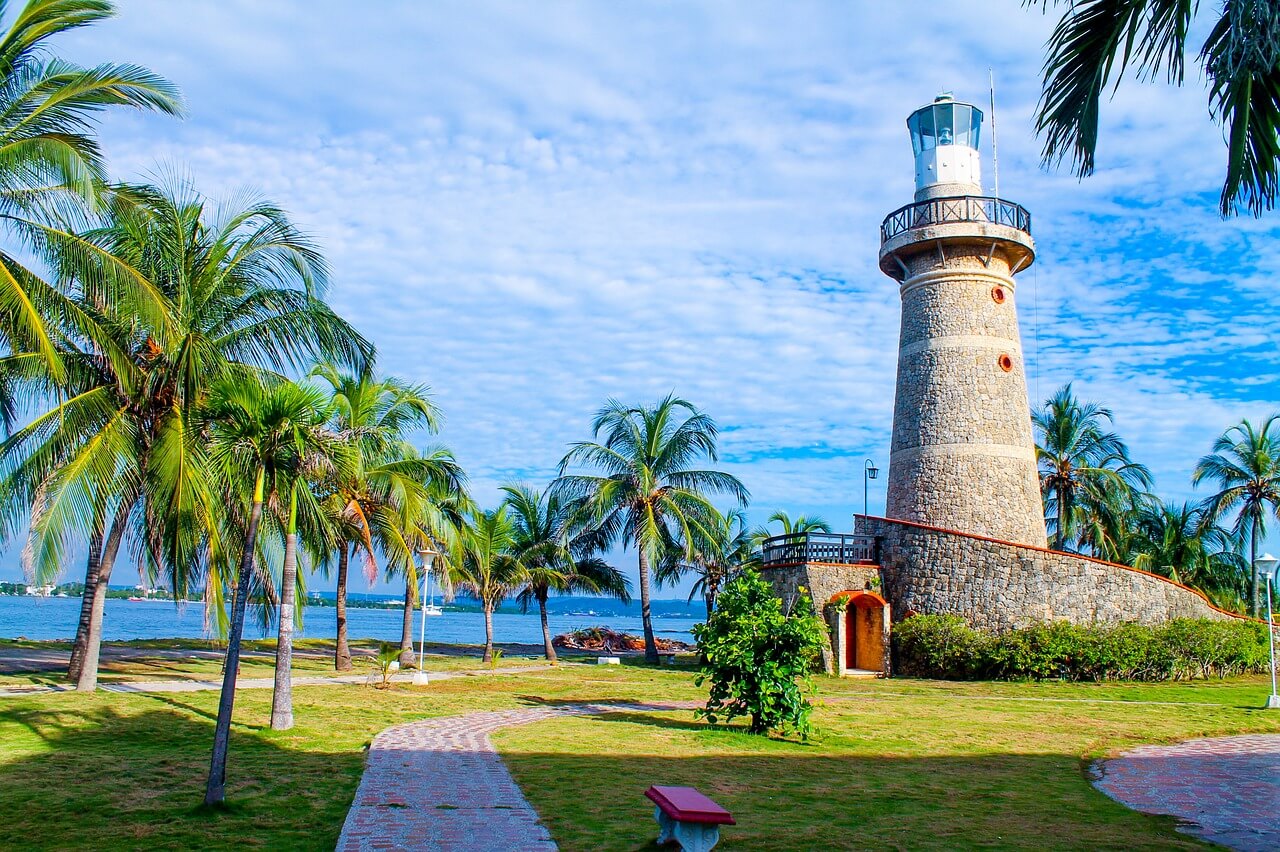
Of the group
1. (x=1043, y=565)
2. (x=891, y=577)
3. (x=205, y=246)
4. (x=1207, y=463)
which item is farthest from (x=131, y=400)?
(x=1207, y=463)

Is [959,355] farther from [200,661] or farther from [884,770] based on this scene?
[200,661]

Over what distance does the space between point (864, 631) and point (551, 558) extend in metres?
11.1

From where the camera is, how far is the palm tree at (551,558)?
3036 cm

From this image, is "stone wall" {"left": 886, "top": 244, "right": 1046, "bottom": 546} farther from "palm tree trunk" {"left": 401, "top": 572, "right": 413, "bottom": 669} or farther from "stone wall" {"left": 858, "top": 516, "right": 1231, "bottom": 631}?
"palm tree trunk" {"left": 401, "top": 572, "right": 413, "bottom": 669}

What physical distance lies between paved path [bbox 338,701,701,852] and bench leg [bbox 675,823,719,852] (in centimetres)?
102

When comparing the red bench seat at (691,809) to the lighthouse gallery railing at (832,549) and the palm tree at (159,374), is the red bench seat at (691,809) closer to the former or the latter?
the palm tree at (159,374)

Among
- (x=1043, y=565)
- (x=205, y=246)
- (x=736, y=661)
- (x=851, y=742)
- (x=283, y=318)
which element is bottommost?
(x=851, y=742)

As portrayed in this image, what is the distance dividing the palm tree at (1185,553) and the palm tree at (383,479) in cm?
2679

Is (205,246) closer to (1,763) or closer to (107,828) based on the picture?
(1,763)

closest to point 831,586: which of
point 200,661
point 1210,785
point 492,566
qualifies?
point 492,566

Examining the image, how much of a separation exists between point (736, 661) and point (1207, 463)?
88.4 ft

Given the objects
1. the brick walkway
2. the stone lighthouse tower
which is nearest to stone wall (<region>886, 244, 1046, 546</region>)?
the stone lighthouse tower

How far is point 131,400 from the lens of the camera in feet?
47.2

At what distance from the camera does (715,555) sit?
97.8 feet
